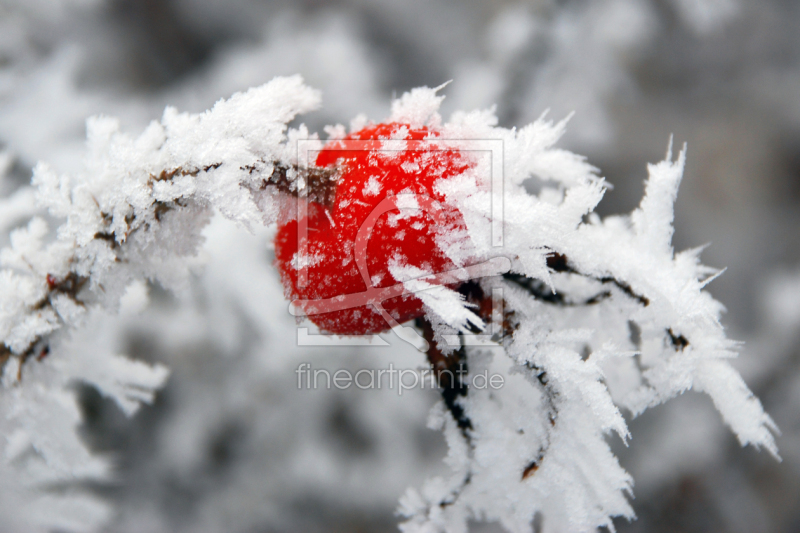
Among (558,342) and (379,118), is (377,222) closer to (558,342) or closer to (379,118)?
(558,342)

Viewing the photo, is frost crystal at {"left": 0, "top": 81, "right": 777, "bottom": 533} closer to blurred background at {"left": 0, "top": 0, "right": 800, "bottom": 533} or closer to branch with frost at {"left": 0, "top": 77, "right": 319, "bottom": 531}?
branch with frost at {"left": 0, "top": 77, "right": 319, "bottom": 531}

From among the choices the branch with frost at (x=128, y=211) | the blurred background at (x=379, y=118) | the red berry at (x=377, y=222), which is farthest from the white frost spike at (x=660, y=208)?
the blurred background at (x=379, y=118)

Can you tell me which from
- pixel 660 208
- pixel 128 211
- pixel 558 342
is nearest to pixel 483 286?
pixel 558 342

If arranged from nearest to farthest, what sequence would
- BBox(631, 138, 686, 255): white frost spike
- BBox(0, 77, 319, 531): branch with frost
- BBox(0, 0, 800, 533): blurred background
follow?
BBox(0, 77, 319, 531): branch with frost, BBox(631, 138, 686, 255): white frost spike, BBox(0, 0, 800, 533): blurred background

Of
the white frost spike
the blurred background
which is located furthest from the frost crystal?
the blurred background

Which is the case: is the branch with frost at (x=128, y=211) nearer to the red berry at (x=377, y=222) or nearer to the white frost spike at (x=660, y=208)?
the red berry at (x=377, y=222)
